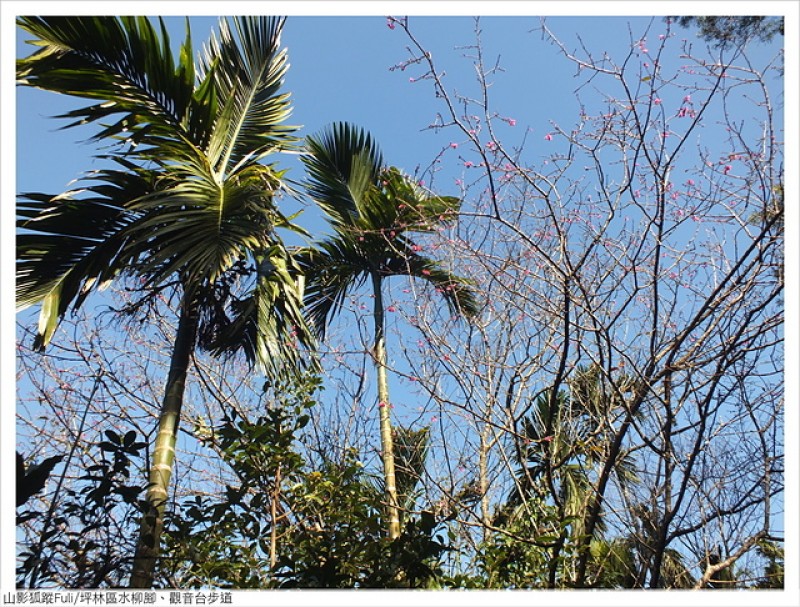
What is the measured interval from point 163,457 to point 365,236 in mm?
2357

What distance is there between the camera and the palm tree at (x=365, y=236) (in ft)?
15.2

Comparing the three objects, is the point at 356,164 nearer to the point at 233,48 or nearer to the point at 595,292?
the point at 233,48

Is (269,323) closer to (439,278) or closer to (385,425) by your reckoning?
(385,425)

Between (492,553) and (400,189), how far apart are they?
283cm

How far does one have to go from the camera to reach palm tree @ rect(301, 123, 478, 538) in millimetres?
4637

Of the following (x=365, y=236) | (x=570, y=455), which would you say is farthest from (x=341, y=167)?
(x=570, y=455)

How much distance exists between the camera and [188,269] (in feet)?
11.2

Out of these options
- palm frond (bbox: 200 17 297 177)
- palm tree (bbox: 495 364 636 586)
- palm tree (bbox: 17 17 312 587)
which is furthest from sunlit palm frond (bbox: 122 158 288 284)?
palm tree (bbox: 495 364 636 586)

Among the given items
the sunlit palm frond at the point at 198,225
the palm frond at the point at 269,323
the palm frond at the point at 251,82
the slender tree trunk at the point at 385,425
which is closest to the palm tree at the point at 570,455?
the slender tree trunk at the point at 385,425

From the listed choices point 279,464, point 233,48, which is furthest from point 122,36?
point 279,464

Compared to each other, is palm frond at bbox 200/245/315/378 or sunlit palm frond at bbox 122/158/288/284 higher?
sunlit palm frond at bbox 122/158/288/284

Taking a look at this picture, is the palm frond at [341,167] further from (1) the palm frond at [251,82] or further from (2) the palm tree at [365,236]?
(1) the palm frond at [251,82]

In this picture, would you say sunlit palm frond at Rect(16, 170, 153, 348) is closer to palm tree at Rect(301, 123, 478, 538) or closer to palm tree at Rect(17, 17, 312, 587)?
palm tree at Rect(17, 17, 312, 587)

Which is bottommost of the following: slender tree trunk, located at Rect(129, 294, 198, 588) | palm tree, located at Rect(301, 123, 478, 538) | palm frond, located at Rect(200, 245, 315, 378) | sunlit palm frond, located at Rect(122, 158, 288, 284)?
slender tree trunk, located at Rect(129, 294, 198, 588)
